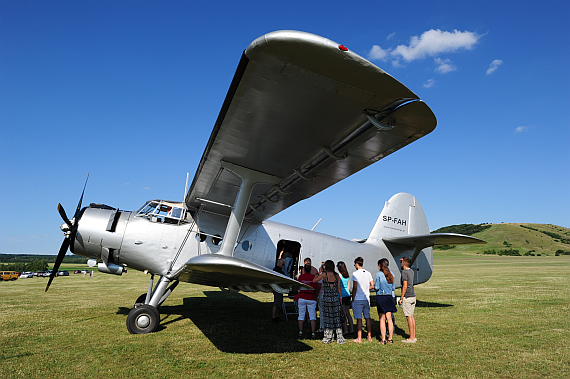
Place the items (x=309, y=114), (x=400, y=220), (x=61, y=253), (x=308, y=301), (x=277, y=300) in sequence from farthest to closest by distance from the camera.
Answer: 1. (x=400, y=220)
2. (x=277, y=300)
3. (x=61, y=253)
4. (x=308, y=301)
5. (x=309, y=114)

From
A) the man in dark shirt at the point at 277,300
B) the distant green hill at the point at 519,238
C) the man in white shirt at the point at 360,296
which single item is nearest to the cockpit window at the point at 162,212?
the man in dark shirt at the point at 277,300

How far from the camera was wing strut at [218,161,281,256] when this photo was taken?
572 centimetres

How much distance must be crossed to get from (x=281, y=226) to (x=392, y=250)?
14.1ft

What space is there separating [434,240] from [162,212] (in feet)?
25.8

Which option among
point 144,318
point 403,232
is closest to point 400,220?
point 403,232

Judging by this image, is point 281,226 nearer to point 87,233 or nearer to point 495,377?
point 87,233

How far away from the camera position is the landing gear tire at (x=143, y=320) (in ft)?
21.6

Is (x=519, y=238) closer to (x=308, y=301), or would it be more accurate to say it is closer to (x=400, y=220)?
(x=400, y=220)

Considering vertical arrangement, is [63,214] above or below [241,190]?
below

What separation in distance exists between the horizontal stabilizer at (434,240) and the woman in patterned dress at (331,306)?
348 centimetres

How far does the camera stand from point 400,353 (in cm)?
527

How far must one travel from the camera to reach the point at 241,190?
19.4 feet

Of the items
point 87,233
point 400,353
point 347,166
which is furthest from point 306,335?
point 87,233

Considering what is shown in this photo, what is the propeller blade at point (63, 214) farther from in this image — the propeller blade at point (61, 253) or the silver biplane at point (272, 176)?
the propeller blade at point (61, 253)
